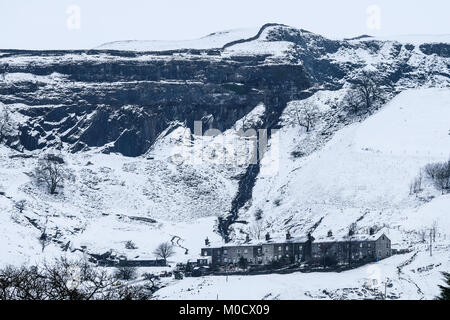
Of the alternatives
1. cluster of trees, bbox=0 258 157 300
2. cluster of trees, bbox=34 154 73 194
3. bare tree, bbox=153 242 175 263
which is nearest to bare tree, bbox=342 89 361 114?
cluster of trees, bbox=34 154 73 194

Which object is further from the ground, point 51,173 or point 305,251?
→ point 51,173

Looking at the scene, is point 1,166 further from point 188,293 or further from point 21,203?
point 188,293

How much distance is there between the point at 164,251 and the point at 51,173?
1320 inches

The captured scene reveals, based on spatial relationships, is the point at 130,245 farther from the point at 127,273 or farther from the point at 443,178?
the point at 443,178

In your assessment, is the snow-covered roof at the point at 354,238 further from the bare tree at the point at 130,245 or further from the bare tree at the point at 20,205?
the bare tree at the point at 20,205

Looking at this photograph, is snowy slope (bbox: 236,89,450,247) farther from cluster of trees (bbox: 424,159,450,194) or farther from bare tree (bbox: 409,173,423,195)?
cluster of trees (bbox: 424,159,450,194)

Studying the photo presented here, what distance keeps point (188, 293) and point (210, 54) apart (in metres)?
111

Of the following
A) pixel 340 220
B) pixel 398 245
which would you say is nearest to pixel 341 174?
pixel 340 220

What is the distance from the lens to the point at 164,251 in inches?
4624

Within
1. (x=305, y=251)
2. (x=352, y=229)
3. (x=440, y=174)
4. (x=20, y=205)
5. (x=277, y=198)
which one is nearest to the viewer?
(x=305, y=251)

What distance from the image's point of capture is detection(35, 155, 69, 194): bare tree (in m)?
141

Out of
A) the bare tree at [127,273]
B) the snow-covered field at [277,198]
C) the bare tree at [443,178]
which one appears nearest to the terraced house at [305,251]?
the snow-covered field at [277,198]

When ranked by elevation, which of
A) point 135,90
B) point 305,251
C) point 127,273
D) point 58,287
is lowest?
point 127,273

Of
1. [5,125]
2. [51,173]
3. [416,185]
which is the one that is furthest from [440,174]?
[5,125]
